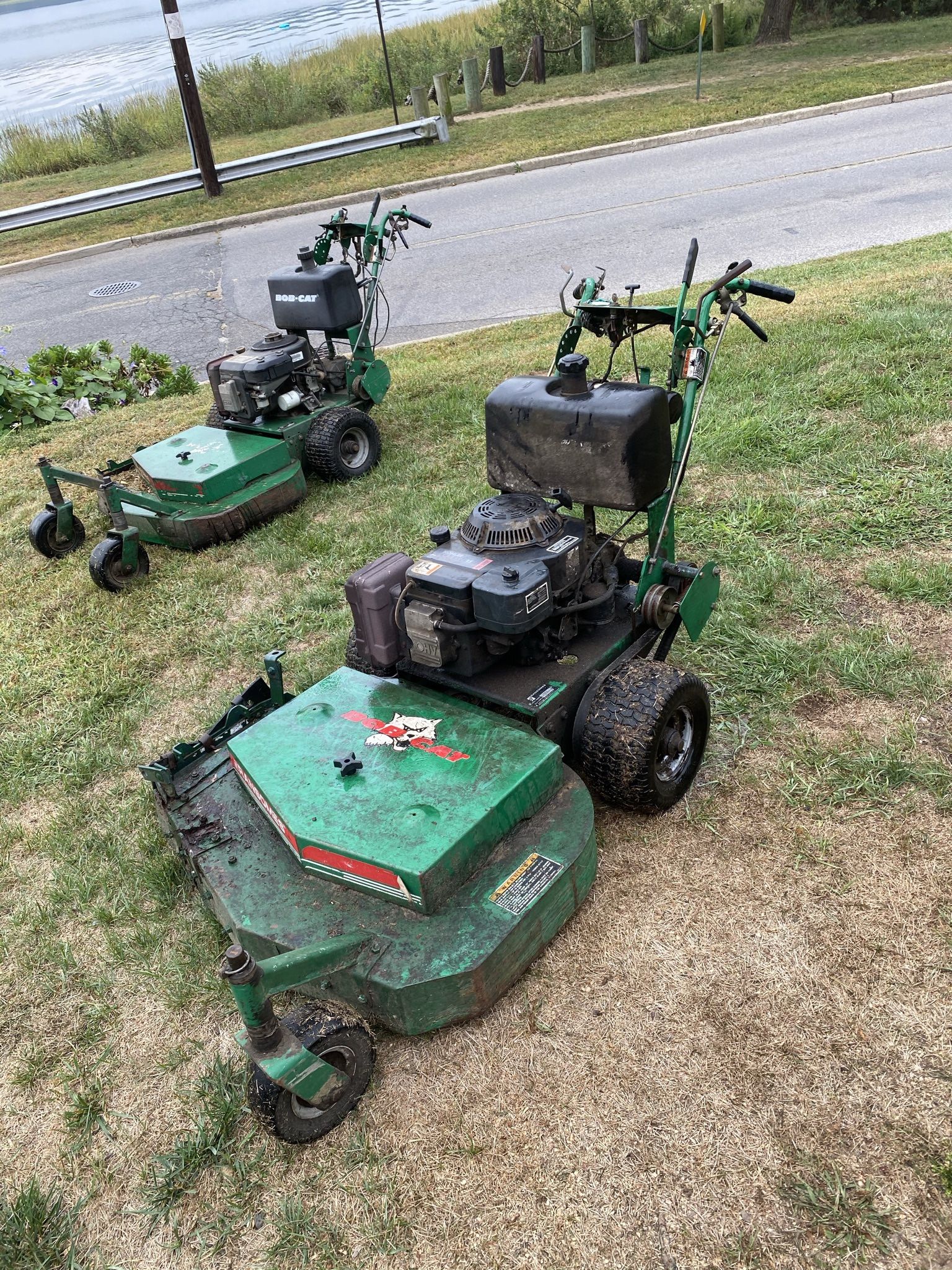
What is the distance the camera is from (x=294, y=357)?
19.2 ft

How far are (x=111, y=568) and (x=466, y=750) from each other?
118 inches

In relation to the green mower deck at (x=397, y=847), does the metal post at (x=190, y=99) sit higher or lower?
higher

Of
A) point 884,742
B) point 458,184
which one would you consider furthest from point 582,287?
point 458,184

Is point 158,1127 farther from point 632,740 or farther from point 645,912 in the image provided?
point 632,740

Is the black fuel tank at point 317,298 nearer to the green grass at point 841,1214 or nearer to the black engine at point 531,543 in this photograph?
the black engine at point 531,543

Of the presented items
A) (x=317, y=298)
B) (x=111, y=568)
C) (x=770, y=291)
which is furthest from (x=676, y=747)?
(x=317, y=298)

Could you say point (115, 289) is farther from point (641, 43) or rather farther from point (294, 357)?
point (641, 43)

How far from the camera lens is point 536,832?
9.23 ft

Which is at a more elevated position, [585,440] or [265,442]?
[585,440]

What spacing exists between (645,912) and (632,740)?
51cm

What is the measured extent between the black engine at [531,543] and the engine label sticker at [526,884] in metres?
0.68

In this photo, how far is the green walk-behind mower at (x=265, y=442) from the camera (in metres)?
5.29

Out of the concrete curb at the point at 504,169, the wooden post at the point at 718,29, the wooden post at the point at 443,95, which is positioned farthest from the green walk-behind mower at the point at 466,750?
the wooden post at the point at 718,29

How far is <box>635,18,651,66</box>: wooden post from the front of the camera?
18844mm
